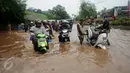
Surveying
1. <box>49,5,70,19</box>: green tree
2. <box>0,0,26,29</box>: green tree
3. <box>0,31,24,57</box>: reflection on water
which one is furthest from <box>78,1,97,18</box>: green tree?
<box>0,31,24,57</box>: reflection on water

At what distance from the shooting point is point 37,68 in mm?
6250

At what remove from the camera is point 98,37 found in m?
9.95

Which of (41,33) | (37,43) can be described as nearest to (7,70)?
(37,43)

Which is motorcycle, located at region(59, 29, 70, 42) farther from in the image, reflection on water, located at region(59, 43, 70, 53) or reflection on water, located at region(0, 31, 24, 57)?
reflection on water, located at region(0, 31, 24, 57)

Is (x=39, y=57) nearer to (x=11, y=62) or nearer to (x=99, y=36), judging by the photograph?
(x=11, y=62)

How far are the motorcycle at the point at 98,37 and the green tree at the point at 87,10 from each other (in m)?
62.3

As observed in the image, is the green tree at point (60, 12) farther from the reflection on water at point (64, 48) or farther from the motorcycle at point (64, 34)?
the reflection on water at point (64, 48)

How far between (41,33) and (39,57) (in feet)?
4.57

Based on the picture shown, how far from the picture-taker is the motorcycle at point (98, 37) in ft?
31.4

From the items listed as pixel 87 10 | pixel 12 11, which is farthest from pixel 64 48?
pixel 87 10

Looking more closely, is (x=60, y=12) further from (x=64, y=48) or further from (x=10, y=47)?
(x=64, y=48)

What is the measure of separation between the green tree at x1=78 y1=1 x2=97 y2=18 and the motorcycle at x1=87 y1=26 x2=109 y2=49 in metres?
62.3

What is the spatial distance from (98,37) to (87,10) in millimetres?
64325

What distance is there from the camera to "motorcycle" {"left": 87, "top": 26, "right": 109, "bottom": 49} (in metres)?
9.57
